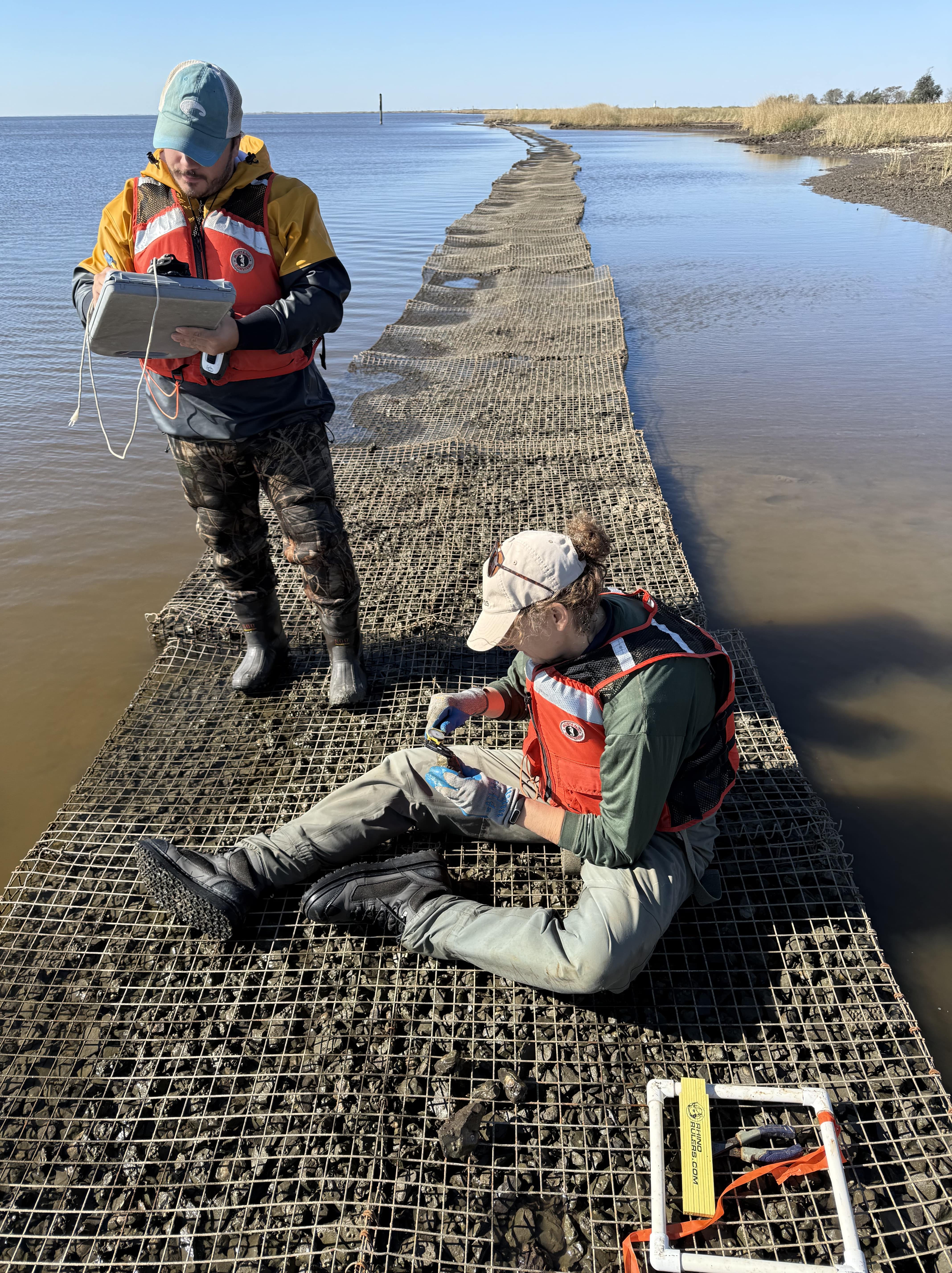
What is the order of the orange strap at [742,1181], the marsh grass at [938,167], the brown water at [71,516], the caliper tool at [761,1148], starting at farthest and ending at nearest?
1. the marsh grass at [938,167]
2. the brown water at [71,516]
3. the caliper tool at [761,1148]
4. the orange strap at [742,1181]

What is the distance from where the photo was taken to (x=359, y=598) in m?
3.26

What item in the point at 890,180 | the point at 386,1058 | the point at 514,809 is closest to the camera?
the point at 386,1058

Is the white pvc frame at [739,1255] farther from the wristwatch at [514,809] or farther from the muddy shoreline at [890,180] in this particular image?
the muddy shoreline at [890,180]

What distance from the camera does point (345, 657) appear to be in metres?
3.20

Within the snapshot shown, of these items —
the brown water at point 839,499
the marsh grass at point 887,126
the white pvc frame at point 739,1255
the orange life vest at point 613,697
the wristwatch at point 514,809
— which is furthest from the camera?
the marsh grass at point 887,126

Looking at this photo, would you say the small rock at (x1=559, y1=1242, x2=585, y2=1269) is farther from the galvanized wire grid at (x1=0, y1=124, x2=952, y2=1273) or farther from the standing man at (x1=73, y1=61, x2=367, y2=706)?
the standing man at (x1=73, y1=61, x2=367, y2=706)

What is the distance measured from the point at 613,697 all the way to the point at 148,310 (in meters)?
1.64

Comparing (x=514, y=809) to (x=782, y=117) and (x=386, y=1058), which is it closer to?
(x=386, y=1058)

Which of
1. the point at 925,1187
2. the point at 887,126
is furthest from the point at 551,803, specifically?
the point at 887,126

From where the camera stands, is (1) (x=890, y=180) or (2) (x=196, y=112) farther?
(1) (x=890, y=180)

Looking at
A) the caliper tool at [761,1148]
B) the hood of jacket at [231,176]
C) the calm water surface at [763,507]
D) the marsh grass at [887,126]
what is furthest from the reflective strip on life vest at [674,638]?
the marsh grass at [887,126]

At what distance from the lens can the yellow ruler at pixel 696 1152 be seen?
1678mm

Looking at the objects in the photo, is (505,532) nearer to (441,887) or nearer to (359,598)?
(359,598)

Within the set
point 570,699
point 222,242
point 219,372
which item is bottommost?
point 570,699
